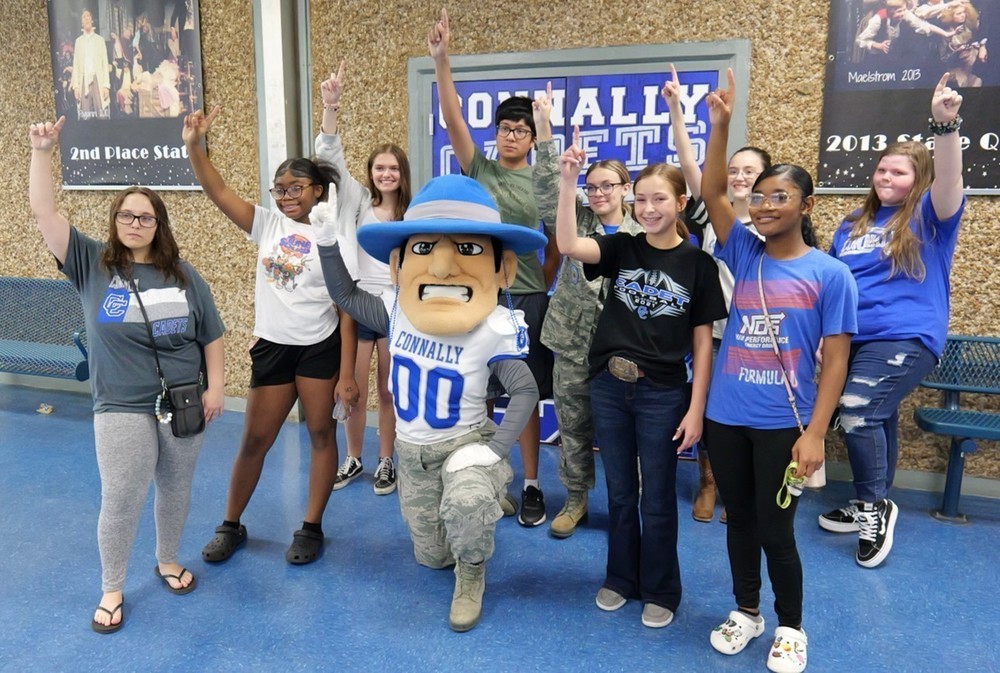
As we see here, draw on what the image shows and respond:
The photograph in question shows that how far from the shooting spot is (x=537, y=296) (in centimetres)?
291

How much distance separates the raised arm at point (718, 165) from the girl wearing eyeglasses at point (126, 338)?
1.66 meters

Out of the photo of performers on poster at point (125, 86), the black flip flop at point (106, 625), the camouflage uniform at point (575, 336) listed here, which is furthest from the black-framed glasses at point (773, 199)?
the photo of performers on poster at point (125, 86)

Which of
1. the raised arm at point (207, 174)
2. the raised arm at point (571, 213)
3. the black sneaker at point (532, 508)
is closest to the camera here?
the raised arm at point (571, 213)

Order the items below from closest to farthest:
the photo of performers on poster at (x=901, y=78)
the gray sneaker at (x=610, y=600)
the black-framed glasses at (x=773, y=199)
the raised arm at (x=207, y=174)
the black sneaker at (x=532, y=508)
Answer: the black-framed glasses at (x=773, y=199) < the gray sneaker at (x=610, y=600) < the raised arm at (x=207, y=174) < the black sneaker at (x=532, y=508) < the photo of performers on poster at (x=901, y=78)

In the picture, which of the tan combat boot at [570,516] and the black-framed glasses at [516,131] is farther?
the tan combat boot at [570,516]

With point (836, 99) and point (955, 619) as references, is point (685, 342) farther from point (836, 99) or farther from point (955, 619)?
point (836, 99)

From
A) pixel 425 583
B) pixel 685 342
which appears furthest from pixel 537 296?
pixel 425 583

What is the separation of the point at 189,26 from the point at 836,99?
3691 mm

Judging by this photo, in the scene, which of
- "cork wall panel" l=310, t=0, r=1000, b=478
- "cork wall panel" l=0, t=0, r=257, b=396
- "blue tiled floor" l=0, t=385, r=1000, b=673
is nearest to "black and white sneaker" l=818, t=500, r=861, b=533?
"blue tiled floor" l=0, t=385, r=1000, b=673

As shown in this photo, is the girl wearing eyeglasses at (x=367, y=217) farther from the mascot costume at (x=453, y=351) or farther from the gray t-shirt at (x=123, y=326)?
the gray t-shirt at (x=123, y=326)

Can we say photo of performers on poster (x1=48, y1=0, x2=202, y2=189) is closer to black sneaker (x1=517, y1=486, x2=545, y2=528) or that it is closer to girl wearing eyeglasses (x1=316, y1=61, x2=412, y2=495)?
girl wearing eyeglasses (x1=316, y1=61, x2=412, y2=495)

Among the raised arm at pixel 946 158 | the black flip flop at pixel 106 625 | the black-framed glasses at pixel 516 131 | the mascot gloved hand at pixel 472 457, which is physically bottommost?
the black flip flop at pixel 106 625

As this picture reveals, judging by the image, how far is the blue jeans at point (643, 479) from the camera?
2.17 metres

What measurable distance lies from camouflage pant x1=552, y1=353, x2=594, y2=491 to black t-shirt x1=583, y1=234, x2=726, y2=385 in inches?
20.3
